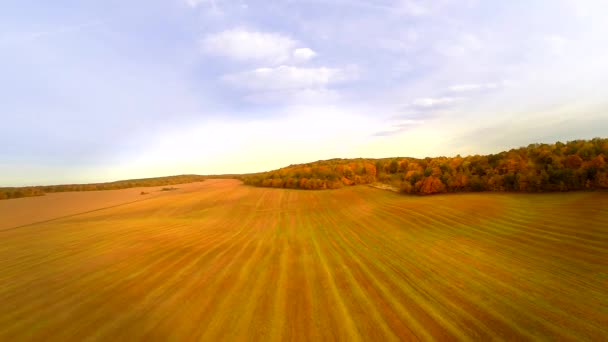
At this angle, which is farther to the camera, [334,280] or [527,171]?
[527,171]

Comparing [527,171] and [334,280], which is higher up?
[527,171]

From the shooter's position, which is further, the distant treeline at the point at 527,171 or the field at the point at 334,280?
the distant treeline at the point at 527,171

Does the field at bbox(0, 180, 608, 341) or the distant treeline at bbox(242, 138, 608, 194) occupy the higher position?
the distant treeline at bbox(242, 138, 608, 194)

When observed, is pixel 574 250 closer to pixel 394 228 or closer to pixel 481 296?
pixel 481 296

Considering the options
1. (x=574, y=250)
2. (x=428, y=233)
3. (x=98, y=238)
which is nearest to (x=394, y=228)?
(x=428, y=233)

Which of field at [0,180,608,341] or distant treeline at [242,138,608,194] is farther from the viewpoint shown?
distant treeline at [242,138,608,194]

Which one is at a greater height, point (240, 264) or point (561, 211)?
point (561, 211)

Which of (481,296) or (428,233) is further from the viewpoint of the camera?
(428,233)

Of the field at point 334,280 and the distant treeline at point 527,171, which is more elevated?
the distant treeline at point 527,171
